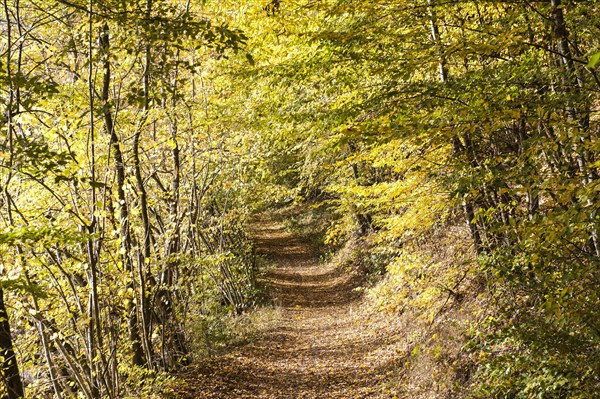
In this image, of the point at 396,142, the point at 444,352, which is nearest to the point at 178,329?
the point at 444,352

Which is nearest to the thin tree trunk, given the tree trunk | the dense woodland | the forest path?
the dense woodland

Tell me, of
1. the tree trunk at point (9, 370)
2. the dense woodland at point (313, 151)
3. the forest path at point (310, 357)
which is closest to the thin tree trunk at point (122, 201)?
the dense woodland at point (313, 151)

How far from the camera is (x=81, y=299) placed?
6.52 m

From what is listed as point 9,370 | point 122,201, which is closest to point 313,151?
point 122,201

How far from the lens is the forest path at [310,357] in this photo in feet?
30.1

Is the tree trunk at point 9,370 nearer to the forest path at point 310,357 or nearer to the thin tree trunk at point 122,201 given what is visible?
the thin tree trunk at point 122,201

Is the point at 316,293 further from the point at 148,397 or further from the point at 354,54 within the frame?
the point at 354,54

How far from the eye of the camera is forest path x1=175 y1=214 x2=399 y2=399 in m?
9.16

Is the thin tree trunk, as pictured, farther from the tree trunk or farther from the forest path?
the tree trunk

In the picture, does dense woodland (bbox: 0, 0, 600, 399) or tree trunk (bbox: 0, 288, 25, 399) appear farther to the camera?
tree trunk (bbox: 0, 288, 25, 399)

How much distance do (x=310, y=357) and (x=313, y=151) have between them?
6.30m

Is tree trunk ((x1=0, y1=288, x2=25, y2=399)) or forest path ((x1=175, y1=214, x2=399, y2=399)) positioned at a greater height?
tree trunk ((x1=0, y1=288, x2=25, y2=399))

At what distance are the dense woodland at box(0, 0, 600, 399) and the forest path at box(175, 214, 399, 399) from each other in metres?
1.10

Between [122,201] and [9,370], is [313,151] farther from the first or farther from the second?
[9,370]
